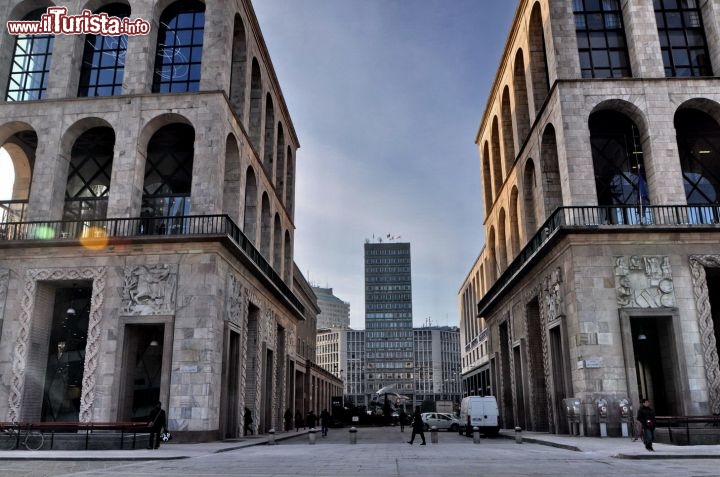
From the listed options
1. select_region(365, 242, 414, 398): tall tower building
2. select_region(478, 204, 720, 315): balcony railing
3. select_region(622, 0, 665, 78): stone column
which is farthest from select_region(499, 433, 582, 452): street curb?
select_region(365, 242, 414, 398): tall tower building

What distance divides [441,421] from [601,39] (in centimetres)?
2965

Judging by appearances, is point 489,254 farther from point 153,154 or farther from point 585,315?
point 153,154

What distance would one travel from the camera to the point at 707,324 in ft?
81.0

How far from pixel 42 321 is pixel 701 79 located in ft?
108

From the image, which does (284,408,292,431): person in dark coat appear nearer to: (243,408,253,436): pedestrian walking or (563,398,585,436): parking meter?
(243,408,253,436): pedestrian walking

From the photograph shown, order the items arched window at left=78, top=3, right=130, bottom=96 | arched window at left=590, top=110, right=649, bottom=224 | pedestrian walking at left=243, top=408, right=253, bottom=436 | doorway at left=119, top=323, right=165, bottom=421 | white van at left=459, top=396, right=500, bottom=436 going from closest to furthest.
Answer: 1. doorway at left=119, top=323, right=165, bottom=421
2. pedestrian walking at left=243, top=408, right=253, bottom=436
3. arched window at left=590, top=110, right=649, bottom=224
4. arched window at left=78, top=3, right=130, bottom=96
5. white van at left=459, top=396, right=500, bottom=436

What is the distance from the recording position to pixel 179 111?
93.5 ft

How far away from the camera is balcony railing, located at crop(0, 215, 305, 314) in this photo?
26.3 m

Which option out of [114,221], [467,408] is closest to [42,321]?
[114,221]

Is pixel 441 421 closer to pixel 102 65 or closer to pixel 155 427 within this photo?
pixel 155 427

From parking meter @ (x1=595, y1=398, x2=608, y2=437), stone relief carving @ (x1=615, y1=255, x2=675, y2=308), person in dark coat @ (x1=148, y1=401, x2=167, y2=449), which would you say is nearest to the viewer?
person in dark coat @ (x1=148, y1=401, x2=167, y2=449)

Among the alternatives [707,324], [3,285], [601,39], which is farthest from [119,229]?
[601,39]

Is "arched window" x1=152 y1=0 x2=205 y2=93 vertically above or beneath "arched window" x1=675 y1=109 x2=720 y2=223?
above

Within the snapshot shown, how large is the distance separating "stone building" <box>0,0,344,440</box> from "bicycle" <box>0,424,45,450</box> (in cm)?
417
